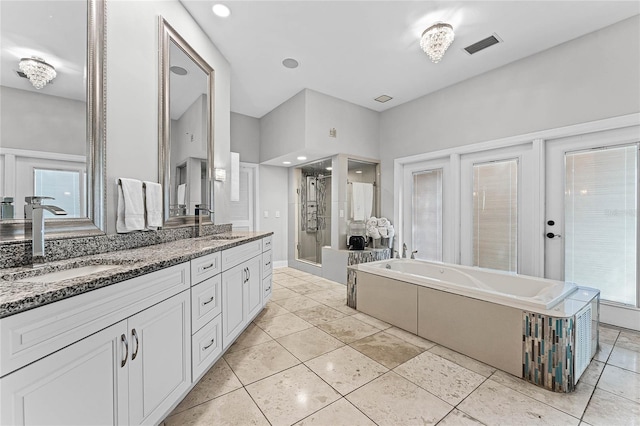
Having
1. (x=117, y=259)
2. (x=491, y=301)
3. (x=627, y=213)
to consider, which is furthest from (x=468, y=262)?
(x=117, y=259)

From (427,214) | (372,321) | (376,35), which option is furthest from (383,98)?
(372,321)

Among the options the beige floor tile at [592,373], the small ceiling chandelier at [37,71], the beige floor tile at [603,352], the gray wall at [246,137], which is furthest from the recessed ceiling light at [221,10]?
the beige floor tile at [603,352]

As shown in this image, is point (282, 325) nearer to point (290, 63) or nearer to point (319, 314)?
point (319, 314)

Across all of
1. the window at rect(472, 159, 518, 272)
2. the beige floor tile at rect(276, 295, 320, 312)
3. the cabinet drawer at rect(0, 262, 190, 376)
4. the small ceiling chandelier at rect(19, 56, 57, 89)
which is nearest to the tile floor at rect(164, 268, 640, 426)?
the beige floor tile at rect(276, 295, 320, 312)

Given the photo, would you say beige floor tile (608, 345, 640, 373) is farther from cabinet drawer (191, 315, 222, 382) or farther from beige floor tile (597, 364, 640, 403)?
cabinet drawer (191, 315, 222, 382)

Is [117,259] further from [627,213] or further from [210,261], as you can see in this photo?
[627,213]

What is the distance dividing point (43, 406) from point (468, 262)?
13.5 feet

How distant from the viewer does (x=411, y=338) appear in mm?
2438

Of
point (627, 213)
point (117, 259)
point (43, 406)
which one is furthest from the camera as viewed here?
point (627, 213)

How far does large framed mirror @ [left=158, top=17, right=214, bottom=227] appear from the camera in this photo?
7.15 feet

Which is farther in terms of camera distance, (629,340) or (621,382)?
(629,340)

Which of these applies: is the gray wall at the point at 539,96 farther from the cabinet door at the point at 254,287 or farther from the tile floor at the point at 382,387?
the cabinet door at the point at 254,287

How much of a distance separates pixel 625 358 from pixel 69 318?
11.6 feet

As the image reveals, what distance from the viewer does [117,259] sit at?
144cm
